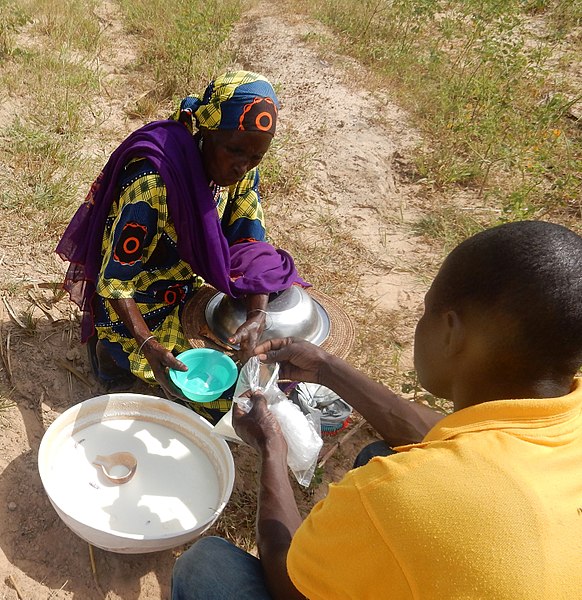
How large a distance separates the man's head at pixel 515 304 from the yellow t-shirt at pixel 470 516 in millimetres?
83

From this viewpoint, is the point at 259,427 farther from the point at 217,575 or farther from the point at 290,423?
the point at 217,575

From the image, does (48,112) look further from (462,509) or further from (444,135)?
(462,509)

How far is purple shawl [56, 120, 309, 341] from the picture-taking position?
2.05 metres

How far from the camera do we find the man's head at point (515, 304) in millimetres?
1003

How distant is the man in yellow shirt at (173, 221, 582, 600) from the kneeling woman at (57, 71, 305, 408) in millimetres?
1064

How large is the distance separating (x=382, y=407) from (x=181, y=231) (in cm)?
95

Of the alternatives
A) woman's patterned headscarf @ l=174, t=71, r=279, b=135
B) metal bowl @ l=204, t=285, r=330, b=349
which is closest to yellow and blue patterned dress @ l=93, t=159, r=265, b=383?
metal bowl @ l=204, t=285, r=330, b=349

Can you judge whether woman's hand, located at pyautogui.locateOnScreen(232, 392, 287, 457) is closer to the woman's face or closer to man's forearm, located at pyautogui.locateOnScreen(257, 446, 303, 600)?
man's forearm, located at pyautogui.locateOnScreen(257, 446, 303, 600)

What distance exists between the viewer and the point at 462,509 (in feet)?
2.91

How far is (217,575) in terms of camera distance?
141 centimetres

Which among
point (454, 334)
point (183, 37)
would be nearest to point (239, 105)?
point (454, 334)

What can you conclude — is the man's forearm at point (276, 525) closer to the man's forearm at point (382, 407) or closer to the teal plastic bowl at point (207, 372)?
the man's forearm at point (382, 407)

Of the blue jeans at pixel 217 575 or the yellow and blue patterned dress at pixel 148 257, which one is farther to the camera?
the yellow and blue patterned dress at pixel 148 257

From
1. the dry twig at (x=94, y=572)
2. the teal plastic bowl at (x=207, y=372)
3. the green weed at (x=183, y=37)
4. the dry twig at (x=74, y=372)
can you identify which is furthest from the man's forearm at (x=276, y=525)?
the green weed at (x=183, y=37)
